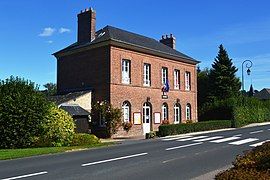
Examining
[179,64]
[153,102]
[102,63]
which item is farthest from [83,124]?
[179,64]

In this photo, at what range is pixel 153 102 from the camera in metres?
34.5

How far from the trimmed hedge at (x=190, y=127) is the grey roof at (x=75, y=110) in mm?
5862

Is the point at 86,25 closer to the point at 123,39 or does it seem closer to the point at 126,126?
the point at 123,39

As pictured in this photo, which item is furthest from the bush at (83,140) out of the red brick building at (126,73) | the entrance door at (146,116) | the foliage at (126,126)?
the entrance door at (146,116)

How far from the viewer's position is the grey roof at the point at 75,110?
1062 inches

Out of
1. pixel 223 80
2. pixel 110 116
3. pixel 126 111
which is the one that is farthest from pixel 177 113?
pixel 223 80

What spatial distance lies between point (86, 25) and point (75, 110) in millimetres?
8852

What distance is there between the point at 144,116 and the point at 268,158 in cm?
2690

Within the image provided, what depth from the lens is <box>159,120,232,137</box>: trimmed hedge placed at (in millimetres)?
28203

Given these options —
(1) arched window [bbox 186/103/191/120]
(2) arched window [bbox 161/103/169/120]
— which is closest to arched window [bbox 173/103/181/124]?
(2) arched window [bbox 161/103/169/120]

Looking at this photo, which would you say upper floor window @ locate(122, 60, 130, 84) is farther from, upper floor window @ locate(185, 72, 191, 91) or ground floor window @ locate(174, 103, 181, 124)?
upper floor window @ locate(185, 72, 191, 91)

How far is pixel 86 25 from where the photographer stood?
33000 mm

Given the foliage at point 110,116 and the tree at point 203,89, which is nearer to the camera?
the foliage at point 110,116

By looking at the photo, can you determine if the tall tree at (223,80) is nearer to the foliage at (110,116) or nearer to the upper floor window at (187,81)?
the upper floor window at (187,81)
